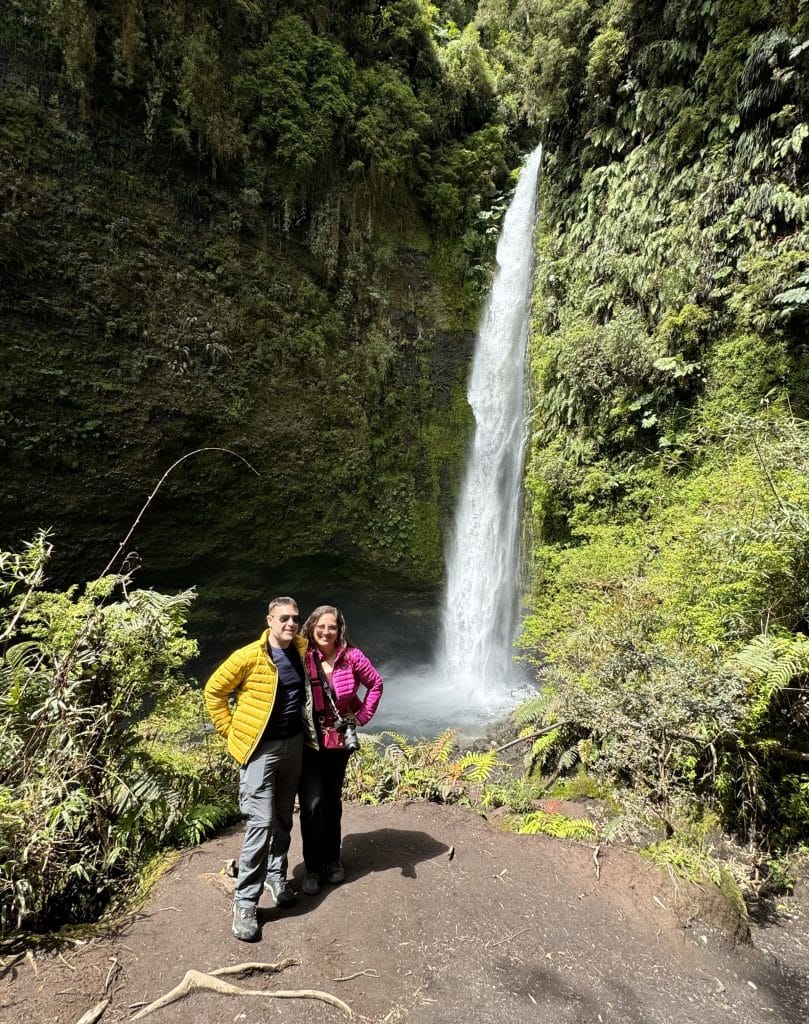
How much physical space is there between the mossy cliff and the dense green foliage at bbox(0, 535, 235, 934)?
718 centimetres

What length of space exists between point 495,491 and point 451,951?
10524mm

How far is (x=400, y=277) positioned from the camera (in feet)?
45.3

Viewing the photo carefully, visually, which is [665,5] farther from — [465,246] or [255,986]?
[255,986]

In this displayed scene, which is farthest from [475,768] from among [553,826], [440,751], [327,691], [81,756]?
[81,756]

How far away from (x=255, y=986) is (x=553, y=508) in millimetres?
8434

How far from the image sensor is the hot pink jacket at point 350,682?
3031mm

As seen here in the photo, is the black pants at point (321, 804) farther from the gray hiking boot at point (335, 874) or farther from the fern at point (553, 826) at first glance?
the fern at point (553, 826)

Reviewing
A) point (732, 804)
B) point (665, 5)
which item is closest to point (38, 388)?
point (732, 804)

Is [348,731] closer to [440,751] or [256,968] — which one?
[256,968]

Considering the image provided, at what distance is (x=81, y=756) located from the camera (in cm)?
285

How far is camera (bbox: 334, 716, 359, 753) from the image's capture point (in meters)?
2.99

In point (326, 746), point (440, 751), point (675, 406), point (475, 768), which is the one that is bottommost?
point (475, 768)

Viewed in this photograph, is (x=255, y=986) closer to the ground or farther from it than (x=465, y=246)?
closer to the ground

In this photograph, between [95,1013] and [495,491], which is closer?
[95,1013]
